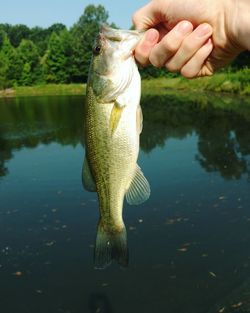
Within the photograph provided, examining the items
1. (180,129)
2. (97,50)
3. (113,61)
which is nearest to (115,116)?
(113,61)

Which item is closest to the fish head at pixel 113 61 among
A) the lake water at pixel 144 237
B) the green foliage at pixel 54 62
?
the lake water at pixel 144 237

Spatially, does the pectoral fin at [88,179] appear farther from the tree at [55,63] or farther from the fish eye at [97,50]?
the tree at [55,63]

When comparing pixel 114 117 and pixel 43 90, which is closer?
pixel 114 117

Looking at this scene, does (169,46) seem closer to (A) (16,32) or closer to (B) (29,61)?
(B) (29,61)

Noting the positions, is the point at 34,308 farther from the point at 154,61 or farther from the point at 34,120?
the point at 34,120

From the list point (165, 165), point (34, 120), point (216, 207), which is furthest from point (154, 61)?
point (34, 120)
